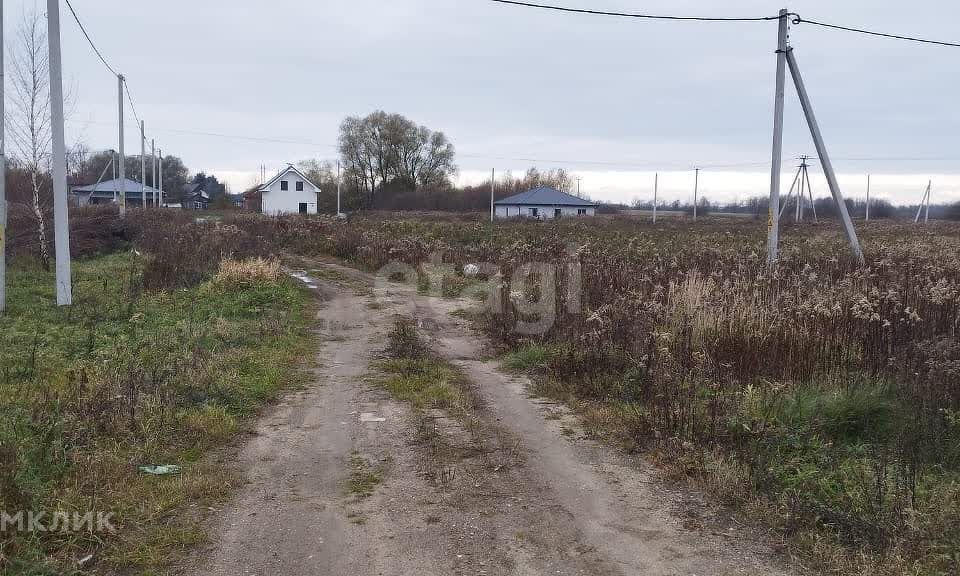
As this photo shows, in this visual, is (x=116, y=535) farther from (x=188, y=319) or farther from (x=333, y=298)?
(x=333, y=298)

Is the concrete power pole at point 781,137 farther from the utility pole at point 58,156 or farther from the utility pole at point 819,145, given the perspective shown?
the utility pole at point 58,156

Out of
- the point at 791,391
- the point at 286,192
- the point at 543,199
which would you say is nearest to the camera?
the point at 791,391

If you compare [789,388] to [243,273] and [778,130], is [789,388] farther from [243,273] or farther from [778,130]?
[243,273]

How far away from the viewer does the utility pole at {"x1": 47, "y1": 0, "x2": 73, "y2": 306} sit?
11.0 metres

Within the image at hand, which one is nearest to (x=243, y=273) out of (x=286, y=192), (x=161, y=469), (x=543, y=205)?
(x=161, y=469)

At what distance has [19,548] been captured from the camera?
137 inches

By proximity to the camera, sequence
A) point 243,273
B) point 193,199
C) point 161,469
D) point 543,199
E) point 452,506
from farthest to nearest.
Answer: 1. point 193,199
2. point 543,199
3. point 243,273
4. point 161,469
5. point 452,506

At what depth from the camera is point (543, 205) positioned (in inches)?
2704

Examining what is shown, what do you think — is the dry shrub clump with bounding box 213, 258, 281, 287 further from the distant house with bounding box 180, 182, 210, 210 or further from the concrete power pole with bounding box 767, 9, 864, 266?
the distant house with bounding box 180, 182, 210, 210

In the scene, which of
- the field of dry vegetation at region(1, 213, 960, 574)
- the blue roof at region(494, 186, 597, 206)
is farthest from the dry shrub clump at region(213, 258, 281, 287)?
the blue roof at region(494, 186, 597, 206)

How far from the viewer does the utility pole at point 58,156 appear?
1104 centimetres

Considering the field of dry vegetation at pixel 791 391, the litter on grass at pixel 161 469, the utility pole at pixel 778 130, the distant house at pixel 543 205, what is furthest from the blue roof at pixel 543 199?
the litter on grass at pixel 161 469

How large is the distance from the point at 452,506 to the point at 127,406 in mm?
2919

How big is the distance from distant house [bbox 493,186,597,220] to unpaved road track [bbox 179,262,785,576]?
199 ft
